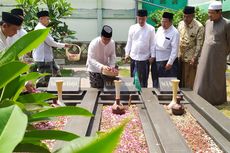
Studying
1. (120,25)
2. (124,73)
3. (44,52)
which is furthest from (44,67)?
(120,25)

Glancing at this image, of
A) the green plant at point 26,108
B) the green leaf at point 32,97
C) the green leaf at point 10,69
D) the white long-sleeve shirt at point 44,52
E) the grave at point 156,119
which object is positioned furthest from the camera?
the white long-sleeve shirt at point 44,52

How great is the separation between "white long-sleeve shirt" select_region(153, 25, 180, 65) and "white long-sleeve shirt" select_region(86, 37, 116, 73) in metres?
0.99

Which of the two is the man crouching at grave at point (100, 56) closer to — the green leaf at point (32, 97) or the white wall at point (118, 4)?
the green leaf at point (32, 97)

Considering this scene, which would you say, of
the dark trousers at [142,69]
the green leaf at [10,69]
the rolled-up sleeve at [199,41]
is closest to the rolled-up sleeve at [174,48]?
the rolled-up sleeve at [199,41]

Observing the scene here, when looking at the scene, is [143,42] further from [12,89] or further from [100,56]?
[12,89]

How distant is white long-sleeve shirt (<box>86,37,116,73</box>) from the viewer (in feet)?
15.9

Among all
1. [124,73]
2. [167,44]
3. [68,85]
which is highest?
[167,44]

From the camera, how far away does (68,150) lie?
2.52ft

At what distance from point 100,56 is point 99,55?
0.02m

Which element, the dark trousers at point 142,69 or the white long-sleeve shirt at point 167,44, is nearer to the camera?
the white long-sleeve shirt at point 167,44

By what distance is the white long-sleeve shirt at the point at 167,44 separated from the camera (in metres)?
5.57

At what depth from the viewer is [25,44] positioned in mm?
1074

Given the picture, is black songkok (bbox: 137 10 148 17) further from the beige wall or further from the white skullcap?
the beige wall

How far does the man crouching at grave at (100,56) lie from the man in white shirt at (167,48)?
0.98 meters
